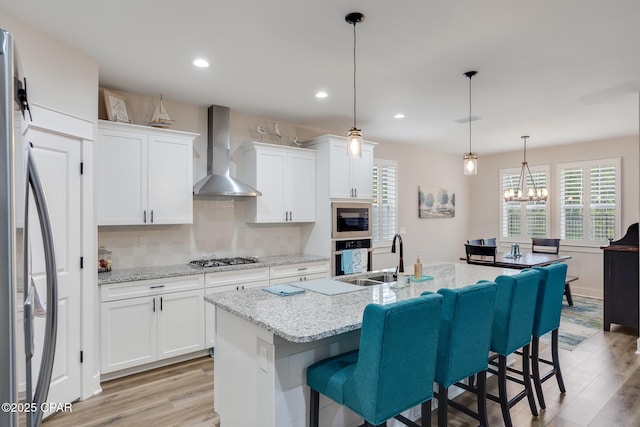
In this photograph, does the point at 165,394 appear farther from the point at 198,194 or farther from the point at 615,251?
the point at 615,251

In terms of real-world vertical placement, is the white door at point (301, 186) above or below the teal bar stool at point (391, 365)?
above

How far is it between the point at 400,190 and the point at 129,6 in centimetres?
503

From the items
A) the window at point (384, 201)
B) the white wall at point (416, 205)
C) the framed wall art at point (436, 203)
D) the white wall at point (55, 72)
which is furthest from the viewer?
the framed wall art at point (436, 203)

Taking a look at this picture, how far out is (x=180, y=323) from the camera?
11.7ft

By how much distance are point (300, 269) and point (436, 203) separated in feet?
12.3

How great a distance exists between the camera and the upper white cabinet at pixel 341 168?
15.5 ft

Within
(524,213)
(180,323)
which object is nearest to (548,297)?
(180,323)

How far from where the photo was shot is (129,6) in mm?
2229

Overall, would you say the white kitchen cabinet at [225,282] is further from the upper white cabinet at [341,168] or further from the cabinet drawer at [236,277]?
the upper white cabinet at [341,168]

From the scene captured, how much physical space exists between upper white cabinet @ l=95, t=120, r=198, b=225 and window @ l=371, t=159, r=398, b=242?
10.2 ft

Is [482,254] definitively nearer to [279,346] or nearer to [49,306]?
[279,346]

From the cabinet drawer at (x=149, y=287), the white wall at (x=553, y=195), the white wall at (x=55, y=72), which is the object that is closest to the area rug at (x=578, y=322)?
the white wall at (x=553, y=195)

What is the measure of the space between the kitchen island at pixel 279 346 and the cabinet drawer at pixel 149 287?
50.0 inches

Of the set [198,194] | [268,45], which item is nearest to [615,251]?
[268,45]
